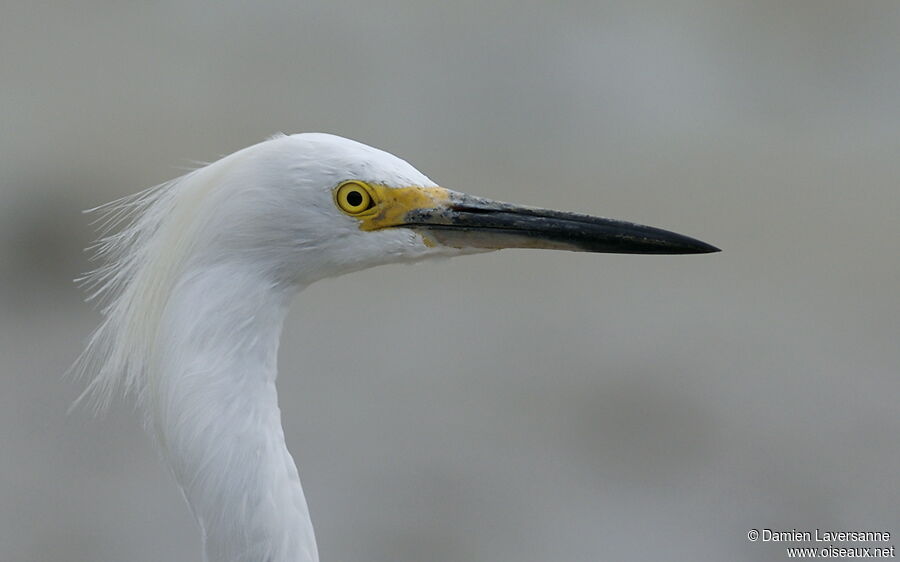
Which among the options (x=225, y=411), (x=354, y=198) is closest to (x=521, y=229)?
(x=354, y=198)

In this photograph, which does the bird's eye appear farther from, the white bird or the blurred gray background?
the blurred gray background

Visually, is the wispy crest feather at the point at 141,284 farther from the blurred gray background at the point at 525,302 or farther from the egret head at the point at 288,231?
the blurred gray background at the point at 525,302

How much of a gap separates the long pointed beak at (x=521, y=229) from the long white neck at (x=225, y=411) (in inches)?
11.7

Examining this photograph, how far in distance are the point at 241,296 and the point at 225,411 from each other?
175 millimetres

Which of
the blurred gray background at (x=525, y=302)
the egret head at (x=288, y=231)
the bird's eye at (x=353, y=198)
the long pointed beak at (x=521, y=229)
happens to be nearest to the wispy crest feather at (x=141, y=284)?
the egret head at (x=288, y=231)

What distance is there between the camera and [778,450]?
193 inches

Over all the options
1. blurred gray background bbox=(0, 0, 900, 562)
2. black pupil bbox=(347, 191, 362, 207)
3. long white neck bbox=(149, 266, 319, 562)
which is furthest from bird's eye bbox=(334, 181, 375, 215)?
blurred gray background bbox=(0, 0, 900, 562)

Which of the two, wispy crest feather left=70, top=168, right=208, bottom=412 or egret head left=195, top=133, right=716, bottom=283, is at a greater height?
egret head left=195, top=133, right=716, bottom=283

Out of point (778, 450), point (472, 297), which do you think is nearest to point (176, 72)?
point (472, 297)

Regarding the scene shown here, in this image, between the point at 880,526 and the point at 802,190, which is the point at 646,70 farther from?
the point at 880,526

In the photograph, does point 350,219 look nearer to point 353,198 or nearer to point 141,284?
point 353,198

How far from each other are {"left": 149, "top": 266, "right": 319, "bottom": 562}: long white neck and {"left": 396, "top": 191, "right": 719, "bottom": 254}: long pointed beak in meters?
0.30

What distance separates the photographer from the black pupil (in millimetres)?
1756

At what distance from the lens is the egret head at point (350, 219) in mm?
1706
